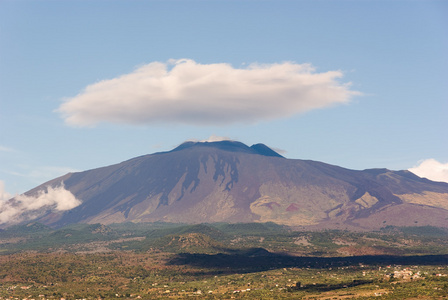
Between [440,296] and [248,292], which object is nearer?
[440,296]

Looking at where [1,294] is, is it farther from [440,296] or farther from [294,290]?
[440,296]

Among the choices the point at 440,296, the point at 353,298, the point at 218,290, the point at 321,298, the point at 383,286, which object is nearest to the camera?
the point at 440,296

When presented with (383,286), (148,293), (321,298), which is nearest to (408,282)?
(383,286)

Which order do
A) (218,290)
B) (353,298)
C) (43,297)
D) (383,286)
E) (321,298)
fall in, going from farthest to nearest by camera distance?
(218,290), (43,297), (383,286), (321,298), (353,298)

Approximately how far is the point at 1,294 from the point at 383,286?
121768 mm

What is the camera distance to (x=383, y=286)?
174 meters

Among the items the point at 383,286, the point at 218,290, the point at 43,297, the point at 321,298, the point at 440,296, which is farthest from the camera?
Result: the point at 218,290

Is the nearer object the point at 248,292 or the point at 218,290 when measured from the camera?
the point at 248,292

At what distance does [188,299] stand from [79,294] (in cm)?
4384

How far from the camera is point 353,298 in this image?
152 m

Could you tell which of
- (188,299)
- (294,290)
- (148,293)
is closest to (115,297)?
(148,293)

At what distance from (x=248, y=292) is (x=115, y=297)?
43.1 meters

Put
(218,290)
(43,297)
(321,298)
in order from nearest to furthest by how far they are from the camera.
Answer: (321,298) < (43,297) < (218,290)

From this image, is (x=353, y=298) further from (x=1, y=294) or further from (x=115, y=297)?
(x=1, y=294)
